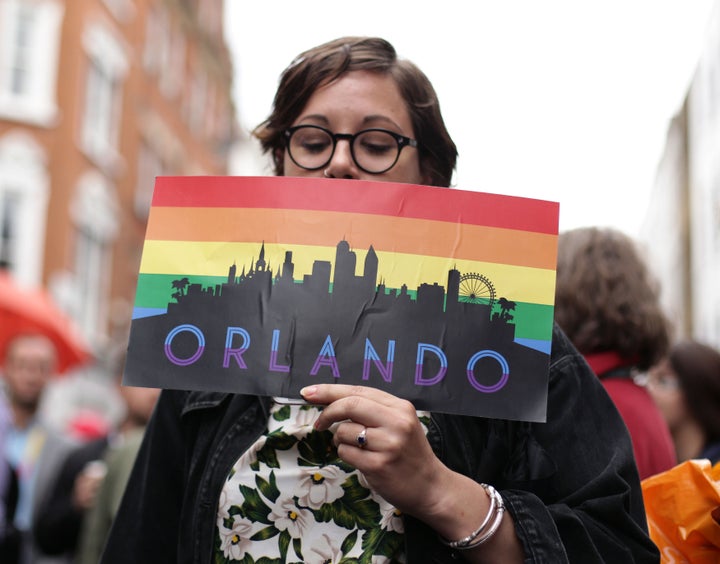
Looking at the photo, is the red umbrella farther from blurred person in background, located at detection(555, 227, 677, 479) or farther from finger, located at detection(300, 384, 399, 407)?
finger, located at detection(300, 384, 399, 407)

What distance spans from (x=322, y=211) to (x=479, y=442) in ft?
1.67

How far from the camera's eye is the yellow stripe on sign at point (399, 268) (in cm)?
170

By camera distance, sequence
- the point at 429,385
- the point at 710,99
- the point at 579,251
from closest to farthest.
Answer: the point at 429,385
the point at 579,251
the point at 710,99

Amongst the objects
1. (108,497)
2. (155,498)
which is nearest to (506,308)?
(155,498)

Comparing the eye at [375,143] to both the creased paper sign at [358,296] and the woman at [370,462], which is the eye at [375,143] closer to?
the woman at [370,462]

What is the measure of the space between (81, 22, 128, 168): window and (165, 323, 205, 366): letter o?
17.9m

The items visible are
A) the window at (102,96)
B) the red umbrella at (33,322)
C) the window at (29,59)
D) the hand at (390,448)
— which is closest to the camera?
the hand at (390,448)

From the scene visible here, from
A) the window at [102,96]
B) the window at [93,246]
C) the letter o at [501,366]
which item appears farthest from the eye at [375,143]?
the window at [102,96]

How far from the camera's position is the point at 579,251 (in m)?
2.99

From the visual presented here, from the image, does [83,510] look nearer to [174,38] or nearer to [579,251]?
[579,251]

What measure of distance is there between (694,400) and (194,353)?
311 cm

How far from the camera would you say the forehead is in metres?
1.95

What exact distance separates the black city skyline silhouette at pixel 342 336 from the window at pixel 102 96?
17935 millimetres

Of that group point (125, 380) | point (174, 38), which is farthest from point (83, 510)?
point (174, 38)
